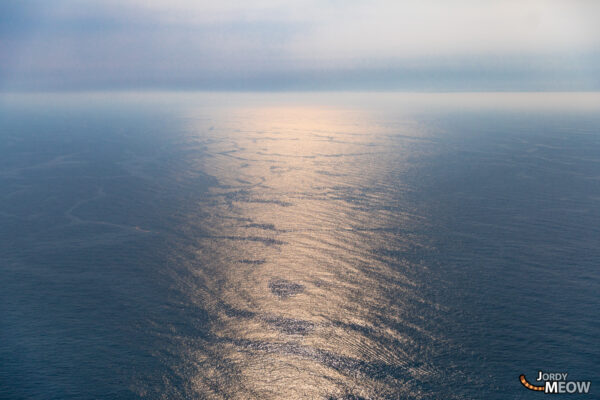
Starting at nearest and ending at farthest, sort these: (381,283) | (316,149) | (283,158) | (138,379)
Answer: (138,379)
(381,283)
(283,158)
(316,149)

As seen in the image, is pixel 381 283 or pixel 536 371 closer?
pixel 536 371

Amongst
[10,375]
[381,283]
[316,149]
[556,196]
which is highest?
[316,149]

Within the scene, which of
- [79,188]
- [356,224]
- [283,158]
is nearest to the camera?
[356,224]

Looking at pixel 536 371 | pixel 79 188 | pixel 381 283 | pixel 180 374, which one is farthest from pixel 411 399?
pixel 79 188

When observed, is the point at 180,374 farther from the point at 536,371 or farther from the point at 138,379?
the point at 536,371

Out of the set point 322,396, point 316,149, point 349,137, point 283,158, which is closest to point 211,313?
point 322,396

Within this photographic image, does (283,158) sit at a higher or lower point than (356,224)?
higher
